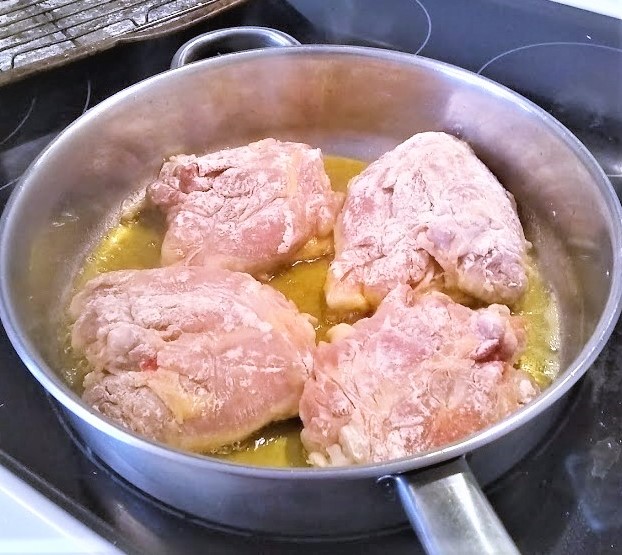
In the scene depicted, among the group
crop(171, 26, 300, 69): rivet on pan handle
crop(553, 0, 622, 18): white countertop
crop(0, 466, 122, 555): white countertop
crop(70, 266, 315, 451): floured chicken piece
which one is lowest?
crop(0, 466, 122, 555): white countertop

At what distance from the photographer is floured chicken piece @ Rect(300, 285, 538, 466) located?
1063mm

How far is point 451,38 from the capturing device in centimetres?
196

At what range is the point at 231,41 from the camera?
5.73ft

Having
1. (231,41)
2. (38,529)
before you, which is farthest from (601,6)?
(38,529)

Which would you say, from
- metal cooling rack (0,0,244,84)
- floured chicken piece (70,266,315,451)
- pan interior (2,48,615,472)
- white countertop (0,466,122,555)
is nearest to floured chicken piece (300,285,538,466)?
floured chicken piece (70,266,315,451)

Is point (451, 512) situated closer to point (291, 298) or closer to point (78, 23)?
point (291, 298)

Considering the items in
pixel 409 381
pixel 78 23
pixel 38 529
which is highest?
pixel 78 23

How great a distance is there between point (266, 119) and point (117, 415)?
2.97 ft

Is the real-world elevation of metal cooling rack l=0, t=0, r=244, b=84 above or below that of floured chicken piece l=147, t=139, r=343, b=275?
above

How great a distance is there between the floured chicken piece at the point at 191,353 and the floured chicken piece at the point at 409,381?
7cm

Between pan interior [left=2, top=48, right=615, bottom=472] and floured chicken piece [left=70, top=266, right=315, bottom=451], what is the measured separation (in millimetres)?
153

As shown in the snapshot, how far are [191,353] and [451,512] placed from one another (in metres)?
0.51

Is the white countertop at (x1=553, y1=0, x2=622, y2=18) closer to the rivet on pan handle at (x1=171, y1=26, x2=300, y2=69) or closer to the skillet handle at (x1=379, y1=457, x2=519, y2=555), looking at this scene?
the rivet on pan handle at (x1=171, y1=26, x2=300, y2=69)

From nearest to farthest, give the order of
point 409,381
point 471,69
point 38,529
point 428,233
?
point 38,529 → point 409,381 → point 428,233 → point 471,69
